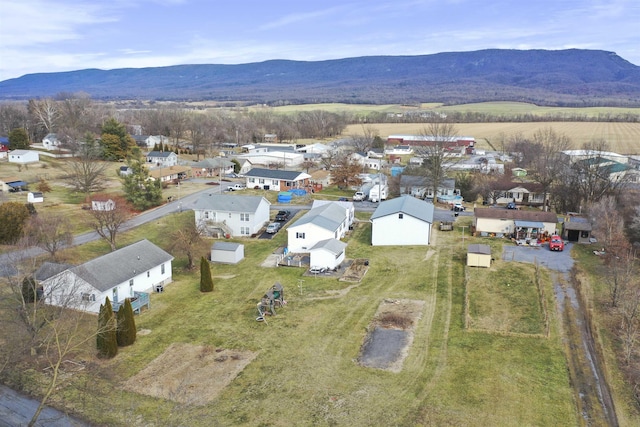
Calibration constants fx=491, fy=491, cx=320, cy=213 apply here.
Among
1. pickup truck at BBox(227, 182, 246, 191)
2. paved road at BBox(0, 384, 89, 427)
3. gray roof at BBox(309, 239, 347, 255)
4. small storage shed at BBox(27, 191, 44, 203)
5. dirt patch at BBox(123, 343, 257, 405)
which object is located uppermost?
small storage shed at BBox(27, 191, 44, 203)

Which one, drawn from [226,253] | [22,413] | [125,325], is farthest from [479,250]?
[22,413]

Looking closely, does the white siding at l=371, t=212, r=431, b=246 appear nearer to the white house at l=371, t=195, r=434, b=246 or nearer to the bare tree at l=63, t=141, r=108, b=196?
the white house at l=371, t=195, r=434, b=246

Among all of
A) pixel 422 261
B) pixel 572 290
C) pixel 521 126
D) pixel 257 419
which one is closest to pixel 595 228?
pixel 572 290

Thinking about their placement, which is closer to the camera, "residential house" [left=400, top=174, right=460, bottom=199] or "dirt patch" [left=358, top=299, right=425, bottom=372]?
"dirt patch" [left=358, top=299, right=425, bottom=372]

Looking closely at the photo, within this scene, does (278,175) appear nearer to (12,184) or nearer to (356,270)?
(356,270)

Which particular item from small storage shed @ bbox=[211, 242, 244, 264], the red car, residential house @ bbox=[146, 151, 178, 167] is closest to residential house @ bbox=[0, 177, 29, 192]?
residential house @ bbox=[146, 151, 178, 167]
